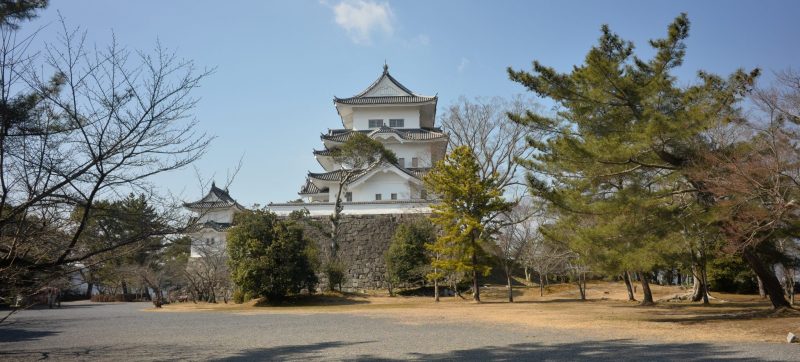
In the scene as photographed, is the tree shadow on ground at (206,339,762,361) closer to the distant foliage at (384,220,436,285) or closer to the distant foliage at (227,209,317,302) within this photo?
the distant foliage at (227,209,317,302)

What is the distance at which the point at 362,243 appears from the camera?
25172 millimetres

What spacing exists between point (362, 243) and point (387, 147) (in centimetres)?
756

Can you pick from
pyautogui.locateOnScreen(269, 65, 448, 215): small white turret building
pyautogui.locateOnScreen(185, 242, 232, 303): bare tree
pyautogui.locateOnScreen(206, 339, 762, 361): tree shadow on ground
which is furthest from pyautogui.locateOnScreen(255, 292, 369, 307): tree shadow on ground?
pyautogui.locateOnScreen(206, 339, 762, 361): tree shadow on ground

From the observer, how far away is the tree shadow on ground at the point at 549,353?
21.5ft

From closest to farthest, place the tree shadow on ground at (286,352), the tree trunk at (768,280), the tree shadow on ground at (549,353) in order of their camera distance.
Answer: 1. the tree shadow on ground at (549,353)
2. the tree shadow on ground at (286,352)
3. the tree trunk at (768,280)

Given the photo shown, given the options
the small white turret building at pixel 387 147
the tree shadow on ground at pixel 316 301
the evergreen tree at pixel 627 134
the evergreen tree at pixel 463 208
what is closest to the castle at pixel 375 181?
the small white turret building at pixel 387 147

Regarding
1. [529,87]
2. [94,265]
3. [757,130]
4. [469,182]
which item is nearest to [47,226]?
[94,265]

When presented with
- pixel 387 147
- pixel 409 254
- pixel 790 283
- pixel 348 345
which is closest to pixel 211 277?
pixel 409 254

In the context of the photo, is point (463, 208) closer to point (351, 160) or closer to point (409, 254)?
point (409, 254)

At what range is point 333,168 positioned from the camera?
32.6 m

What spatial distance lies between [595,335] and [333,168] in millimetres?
24984

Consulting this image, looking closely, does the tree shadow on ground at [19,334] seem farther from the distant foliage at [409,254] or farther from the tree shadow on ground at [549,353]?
the distant foliage at [409,254]

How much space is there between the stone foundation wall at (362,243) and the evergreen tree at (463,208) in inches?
189

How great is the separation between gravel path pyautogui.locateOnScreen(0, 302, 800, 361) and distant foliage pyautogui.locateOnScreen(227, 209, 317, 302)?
7300 mm
